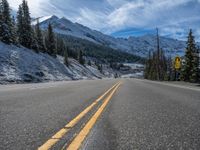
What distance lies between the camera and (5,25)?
5666 centimetres

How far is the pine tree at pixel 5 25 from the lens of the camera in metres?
56.5

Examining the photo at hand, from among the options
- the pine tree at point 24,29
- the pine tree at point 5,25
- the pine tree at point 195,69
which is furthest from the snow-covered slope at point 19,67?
the pine tree at point 195,69

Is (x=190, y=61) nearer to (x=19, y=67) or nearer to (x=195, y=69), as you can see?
(x=195, y=69)

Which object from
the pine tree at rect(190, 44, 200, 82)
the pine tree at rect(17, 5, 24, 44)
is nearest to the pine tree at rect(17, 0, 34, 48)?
the pine tree at rect(17, 5, 24, 44)

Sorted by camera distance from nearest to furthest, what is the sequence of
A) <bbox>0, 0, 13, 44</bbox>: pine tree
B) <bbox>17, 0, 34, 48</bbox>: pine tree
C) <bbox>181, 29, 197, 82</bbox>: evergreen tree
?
<bbox>181, 29, 197, 82</bbox>: evergreen tree
<bbox>0, 0, 13, 44</bbox>: pine tree
<bbox>17, 0, 34, 48</bbox>: pine tree

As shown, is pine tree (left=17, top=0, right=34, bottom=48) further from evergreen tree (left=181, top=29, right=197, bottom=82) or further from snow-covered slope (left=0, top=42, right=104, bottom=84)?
evergreen tree (left=181, top=29, right=197, bottom=82)

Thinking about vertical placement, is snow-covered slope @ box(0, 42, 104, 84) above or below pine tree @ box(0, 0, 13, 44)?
below

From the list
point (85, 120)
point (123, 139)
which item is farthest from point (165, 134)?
point (85, 120)

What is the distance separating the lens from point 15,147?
361 cm

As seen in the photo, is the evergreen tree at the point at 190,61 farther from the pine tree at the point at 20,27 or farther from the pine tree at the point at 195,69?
the pine tree at the point at 20,27

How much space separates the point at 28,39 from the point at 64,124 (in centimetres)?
6502

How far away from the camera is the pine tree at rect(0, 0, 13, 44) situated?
185 feet

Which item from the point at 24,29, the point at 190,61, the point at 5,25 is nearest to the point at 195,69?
the point at 190,61

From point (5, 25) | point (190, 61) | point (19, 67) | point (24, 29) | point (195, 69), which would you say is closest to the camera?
point (195, 69)
